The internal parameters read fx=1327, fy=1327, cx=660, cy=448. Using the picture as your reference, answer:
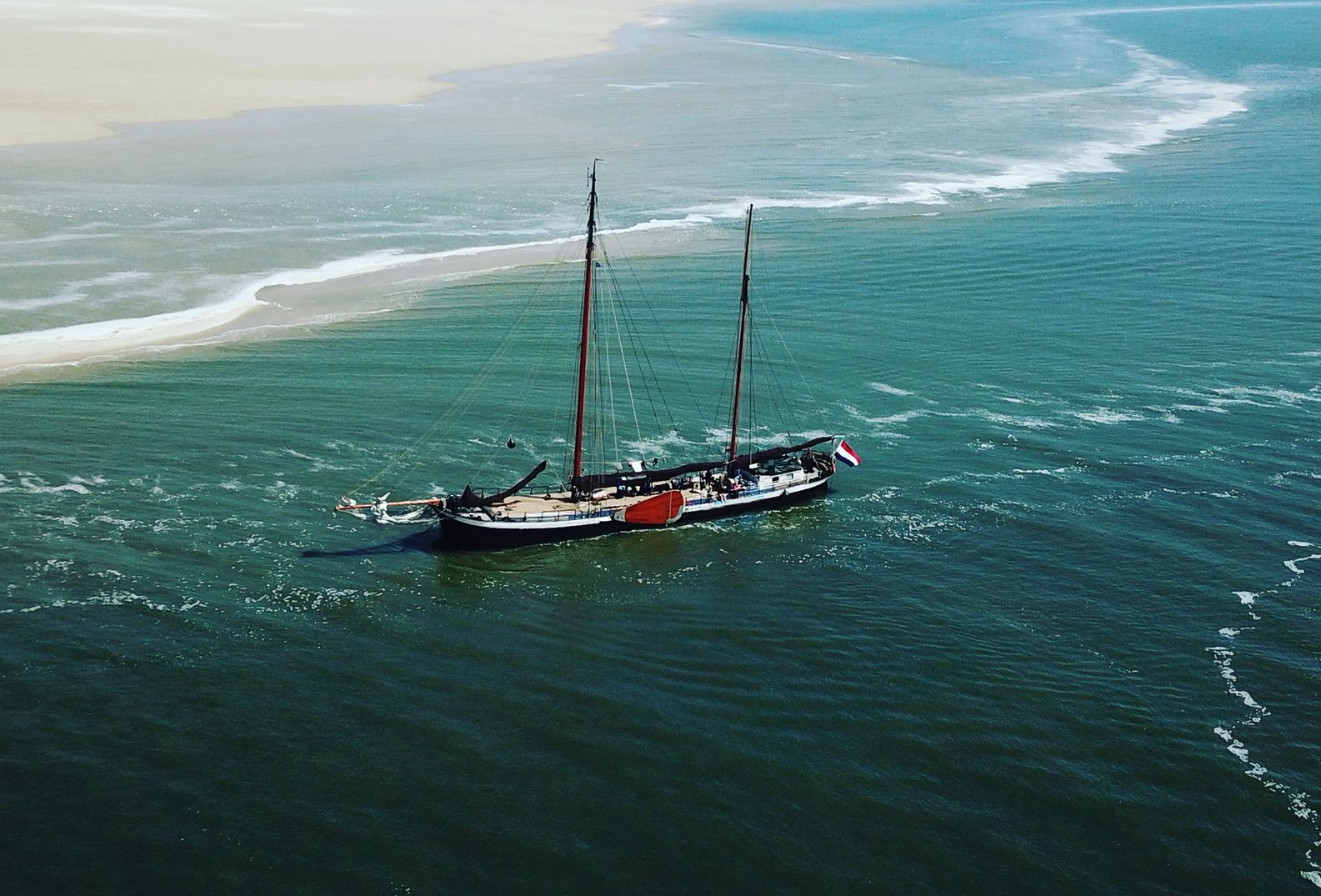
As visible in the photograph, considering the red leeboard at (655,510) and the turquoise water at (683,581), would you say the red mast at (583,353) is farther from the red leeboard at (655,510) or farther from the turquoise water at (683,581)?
the turquoise water at (683,581)

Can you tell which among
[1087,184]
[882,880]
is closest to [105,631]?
[882,880]

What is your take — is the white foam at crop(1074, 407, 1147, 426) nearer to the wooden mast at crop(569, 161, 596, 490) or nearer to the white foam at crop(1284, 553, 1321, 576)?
the white foam at crop(1284, 553, 1321, 576)

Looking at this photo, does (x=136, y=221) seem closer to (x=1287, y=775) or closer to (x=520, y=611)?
(x=520, y=611)

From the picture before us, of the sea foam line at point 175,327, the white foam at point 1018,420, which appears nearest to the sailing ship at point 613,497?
the white foam at point 1018,420

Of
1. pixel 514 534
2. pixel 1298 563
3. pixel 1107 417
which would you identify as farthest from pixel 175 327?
pixel 1298 563

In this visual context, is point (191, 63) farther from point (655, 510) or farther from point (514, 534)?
point (655, 510)

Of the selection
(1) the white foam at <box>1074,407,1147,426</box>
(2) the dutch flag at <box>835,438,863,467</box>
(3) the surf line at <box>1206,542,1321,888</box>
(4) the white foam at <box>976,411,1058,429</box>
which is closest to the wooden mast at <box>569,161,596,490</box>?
(2) the dutch flag at <box>835,438,863,467</box>
